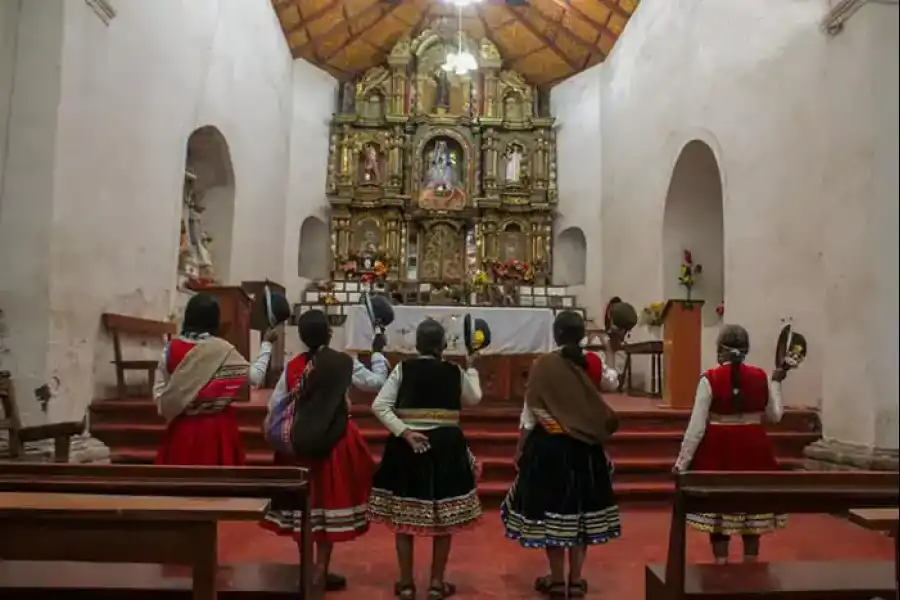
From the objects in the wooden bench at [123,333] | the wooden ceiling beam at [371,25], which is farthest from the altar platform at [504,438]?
the wooden ceiling beam at [371,25]

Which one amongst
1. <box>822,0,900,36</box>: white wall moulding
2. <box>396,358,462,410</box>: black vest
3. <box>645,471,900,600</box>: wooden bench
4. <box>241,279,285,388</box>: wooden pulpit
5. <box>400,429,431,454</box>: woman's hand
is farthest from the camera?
<box>241,279,285,388</box>: wooden pulpit

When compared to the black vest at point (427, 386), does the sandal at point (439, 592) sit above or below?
below

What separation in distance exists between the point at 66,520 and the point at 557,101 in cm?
1169

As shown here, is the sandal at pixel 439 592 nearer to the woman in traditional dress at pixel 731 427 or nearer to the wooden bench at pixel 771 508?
the wooden bench at pixel 771 508

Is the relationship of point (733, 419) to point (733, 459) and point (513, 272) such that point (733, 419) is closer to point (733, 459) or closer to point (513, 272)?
point (733, 459)

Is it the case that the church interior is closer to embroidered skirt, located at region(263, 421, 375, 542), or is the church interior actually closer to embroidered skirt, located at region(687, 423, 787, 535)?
embroidered skirt, located at region(263, 421, 375, 542)

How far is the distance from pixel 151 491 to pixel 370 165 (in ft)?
33.8

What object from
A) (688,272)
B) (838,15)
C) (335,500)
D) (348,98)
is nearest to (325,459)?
(335,500)

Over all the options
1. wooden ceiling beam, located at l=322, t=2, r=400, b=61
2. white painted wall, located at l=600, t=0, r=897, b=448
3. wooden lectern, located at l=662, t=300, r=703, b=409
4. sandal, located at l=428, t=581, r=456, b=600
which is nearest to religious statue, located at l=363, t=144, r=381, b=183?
wooden ceiling beam, located at l=322, t=2, r=400, b=61

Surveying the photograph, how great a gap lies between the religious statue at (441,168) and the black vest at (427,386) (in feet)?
30.3

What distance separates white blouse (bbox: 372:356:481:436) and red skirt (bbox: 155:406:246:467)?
73cm

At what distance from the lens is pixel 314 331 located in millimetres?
3613

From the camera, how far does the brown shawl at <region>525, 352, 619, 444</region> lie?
3484 mm

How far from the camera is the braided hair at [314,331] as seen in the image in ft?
11.8
